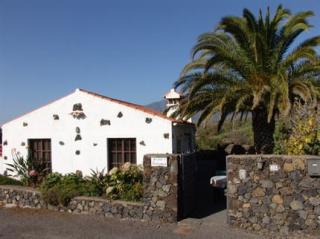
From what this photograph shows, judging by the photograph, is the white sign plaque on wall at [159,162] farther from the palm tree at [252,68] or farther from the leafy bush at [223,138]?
the leafy bush at [223,138]

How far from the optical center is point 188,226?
8.81 metres

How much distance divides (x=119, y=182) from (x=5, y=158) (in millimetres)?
5815

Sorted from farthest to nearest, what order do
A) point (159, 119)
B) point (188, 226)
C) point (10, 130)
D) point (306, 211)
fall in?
1. point (10, 130)
2. point (159, 119)
3. point (188, 226)
4. point (306, 211)

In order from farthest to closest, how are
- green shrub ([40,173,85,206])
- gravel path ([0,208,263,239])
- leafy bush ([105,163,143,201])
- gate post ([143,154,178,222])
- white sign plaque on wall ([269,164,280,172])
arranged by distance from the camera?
green shrub ([40,173,85,206]), leafy bush ([105,163,143,201]), gate post ([143,154,178,222]), gravel path ([0,208,263,239]), white sign plaque on wall ([269,164,280,172])

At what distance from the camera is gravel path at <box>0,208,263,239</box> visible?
8273mm

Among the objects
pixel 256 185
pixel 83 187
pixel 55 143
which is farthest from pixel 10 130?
pixel 256 185

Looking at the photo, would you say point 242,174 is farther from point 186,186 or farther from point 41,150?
point 41,150

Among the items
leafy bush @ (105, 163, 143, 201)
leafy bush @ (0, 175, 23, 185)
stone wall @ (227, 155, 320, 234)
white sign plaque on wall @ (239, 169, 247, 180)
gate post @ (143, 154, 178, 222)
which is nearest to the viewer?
stone wall @ (227, 155, 320, 234)

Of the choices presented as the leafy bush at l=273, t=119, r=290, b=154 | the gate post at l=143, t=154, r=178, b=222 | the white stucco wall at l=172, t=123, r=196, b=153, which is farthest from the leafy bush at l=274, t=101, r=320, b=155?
the white stucco wall at l=172, t=123, r=196, b=153

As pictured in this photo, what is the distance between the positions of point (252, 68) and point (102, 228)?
651 centimetres

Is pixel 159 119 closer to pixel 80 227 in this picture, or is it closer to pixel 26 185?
pixel 80 227

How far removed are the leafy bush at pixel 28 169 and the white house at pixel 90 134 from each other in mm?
242

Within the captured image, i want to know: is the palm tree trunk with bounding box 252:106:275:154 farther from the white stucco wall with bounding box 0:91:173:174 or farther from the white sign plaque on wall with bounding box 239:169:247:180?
the white sign plaque on wall with bounding box 239:169:247:180

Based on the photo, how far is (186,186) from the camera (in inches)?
386
